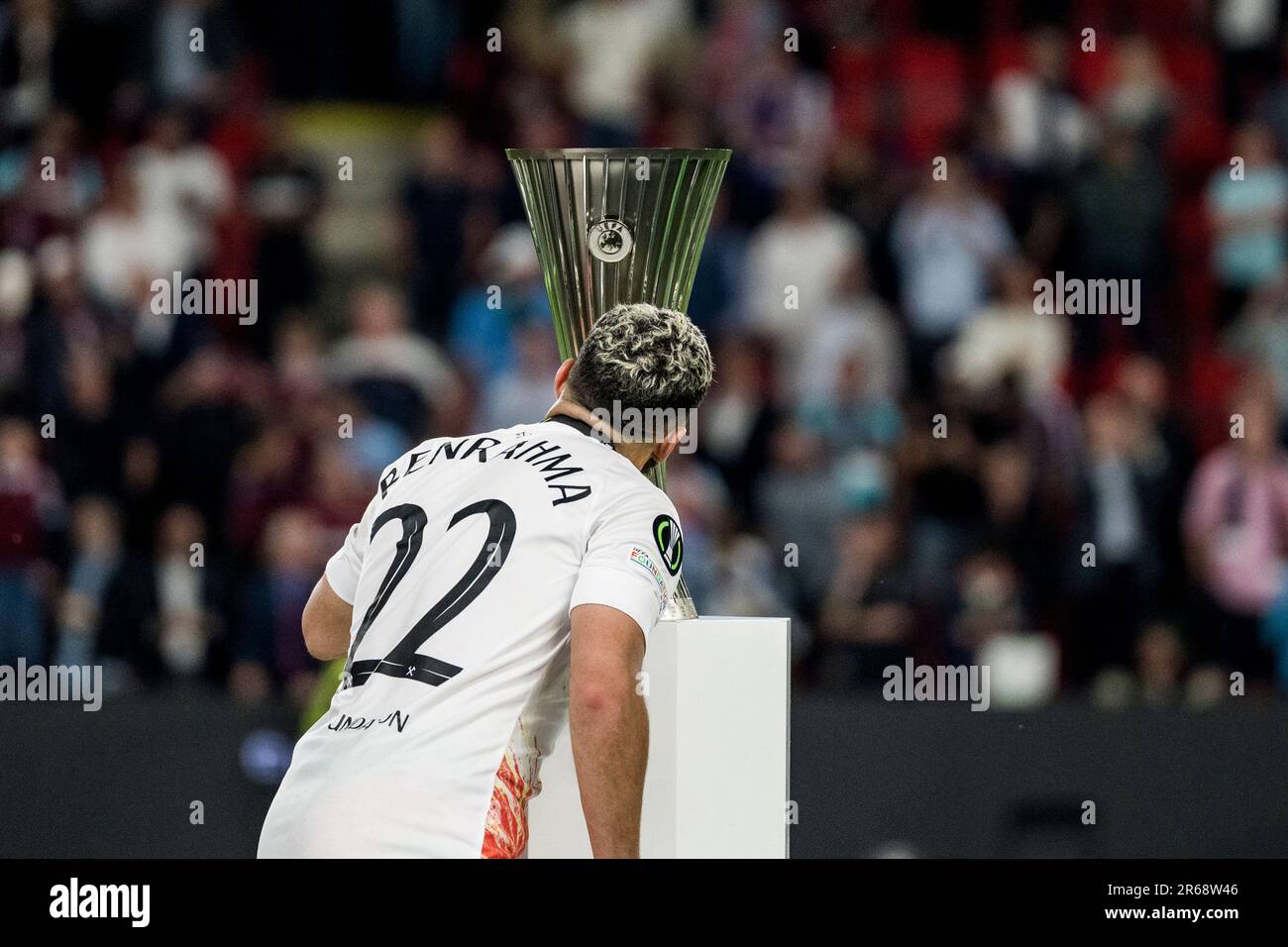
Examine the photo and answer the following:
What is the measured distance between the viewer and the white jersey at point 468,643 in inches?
125

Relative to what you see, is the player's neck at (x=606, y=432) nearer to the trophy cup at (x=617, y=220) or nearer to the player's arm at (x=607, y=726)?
the player's arm at (x=607, y=726)

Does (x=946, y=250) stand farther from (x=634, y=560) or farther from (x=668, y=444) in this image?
(x=634, y=560)

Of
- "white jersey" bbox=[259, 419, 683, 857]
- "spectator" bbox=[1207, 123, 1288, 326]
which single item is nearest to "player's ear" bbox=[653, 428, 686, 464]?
"white jersey" bbox=[259, 419, 683, 857]

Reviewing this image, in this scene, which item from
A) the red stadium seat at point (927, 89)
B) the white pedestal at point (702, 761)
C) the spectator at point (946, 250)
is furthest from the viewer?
the red stadium seat at point (927, 89)

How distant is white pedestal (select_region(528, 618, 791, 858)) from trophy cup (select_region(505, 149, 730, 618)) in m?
0.76

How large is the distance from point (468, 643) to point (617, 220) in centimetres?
123

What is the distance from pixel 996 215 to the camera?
30.3ft
